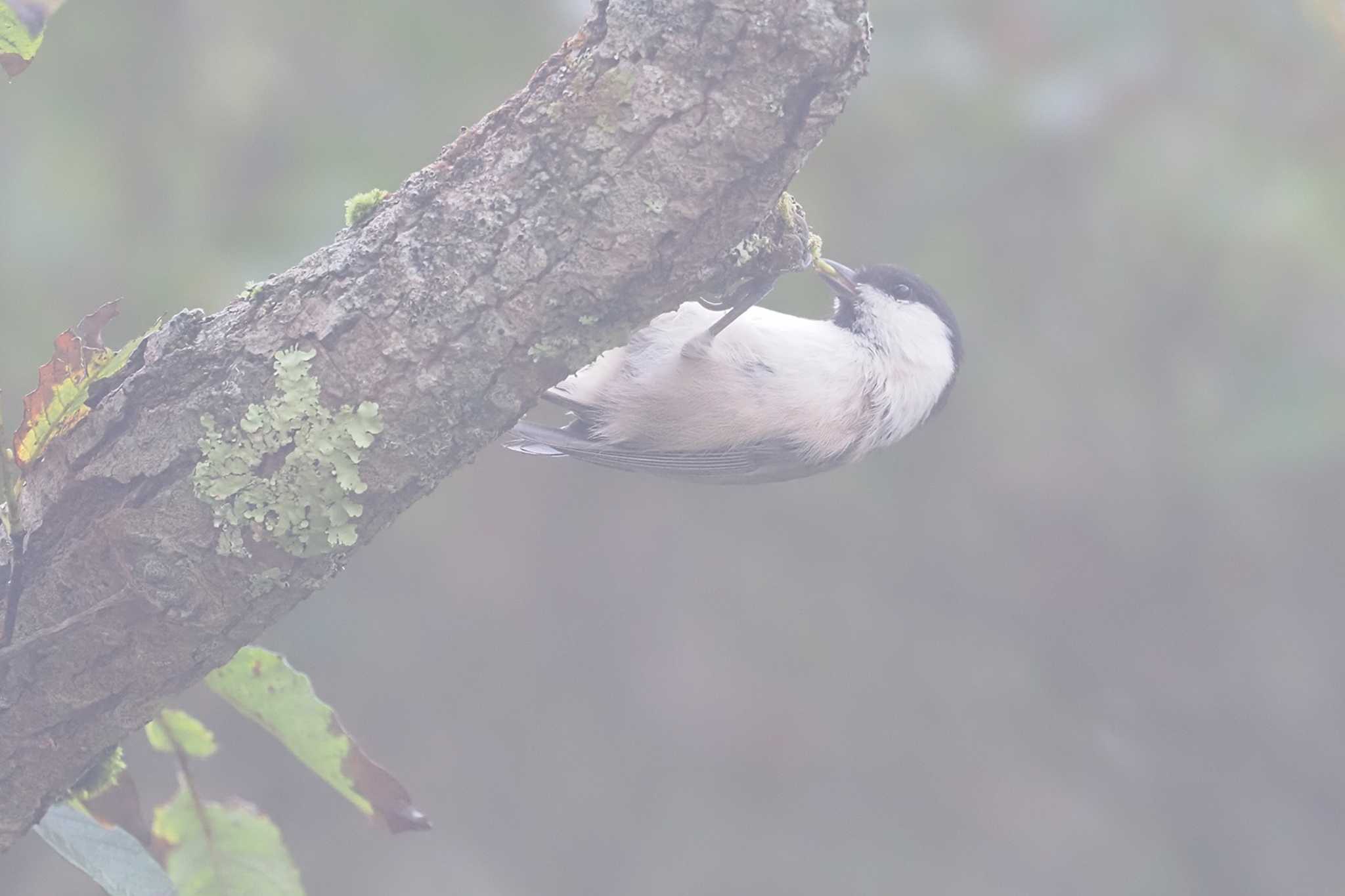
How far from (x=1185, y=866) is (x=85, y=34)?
12.3 ft

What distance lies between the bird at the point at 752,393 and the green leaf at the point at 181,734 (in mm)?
844

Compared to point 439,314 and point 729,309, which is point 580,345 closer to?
point 439,314

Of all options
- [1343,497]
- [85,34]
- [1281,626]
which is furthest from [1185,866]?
[85,34]

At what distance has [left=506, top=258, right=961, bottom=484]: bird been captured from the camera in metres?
2.31

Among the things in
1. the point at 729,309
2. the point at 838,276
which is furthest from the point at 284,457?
the point at 838,276

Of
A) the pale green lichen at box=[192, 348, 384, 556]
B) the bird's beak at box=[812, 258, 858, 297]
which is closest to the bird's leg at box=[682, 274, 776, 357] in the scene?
the bird's beak at box=[812, 258, 858, 297]

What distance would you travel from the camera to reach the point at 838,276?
2.46m

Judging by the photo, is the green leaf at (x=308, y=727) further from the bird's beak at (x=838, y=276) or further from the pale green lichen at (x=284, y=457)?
the bird's beak at (x=838, y=276)

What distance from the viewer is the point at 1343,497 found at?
11.3 feet

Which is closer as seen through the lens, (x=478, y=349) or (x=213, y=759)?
(x=478, y=349)

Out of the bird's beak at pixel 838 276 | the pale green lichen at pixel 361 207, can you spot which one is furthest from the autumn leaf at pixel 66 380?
the bird's beak at pixel 838 276

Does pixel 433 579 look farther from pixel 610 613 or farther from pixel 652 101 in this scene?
pixel 652 101

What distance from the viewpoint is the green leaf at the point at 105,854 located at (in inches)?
54.4

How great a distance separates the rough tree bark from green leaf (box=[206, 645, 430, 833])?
11cm
